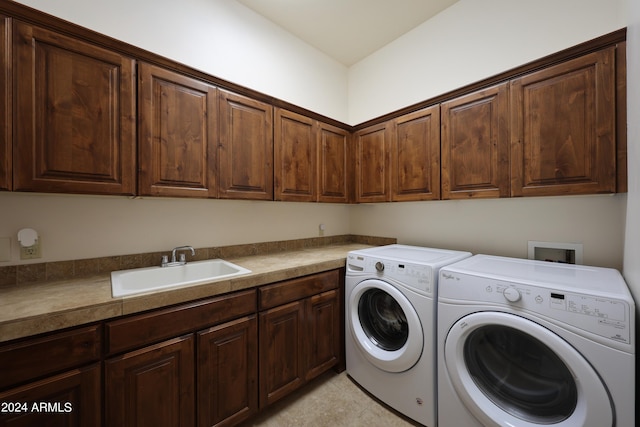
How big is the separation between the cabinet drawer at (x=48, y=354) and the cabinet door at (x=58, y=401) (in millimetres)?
35

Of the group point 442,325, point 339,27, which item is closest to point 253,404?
point 442,325

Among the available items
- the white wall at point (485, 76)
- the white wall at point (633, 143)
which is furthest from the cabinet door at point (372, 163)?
the white wall at point (633, 143)

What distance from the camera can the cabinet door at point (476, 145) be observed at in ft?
5.15

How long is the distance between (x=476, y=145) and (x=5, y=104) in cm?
246

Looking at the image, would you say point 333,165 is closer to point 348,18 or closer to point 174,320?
point 348,18

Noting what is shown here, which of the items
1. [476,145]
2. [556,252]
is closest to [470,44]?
[476,145]

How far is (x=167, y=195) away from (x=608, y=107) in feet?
7.79

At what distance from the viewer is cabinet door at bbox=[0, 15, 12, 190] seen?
103 cm

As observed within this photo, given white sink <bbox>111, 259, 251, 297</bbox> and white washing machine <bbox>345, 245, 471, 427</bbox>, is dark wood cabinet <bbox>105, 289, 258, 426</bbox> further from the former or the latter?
white washing machine <bbox>345, 245, 471, 427</bbox>

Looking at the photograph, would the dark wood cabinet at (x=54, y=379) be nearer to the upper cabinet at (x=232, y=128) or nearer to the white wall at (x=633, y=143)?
the upper cabinet at (x=232, y=128)

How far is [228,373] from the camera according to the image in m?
1.33

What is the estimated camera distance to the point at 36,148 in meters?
1.10

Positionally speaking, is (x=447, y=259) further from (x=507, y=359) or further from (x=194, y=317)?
(x=194, y=317)

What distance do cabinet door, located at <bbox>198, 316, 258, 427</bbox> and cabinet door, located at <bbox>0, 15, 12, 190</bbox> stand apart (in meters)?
1.09
